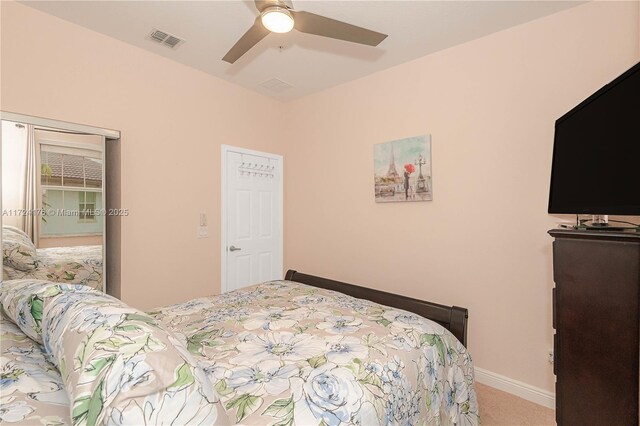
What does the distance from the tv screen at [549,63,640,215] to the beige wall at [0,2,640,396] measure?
24.2 inches

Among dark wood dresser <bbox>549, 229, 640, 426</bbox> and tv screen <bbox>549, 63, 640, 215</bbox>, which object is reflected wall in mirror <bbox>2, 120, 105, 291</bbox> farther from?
tv screen <bbox>549, 63, 640, 215</bbox>

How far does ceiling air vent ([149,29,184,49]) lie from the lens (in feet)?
8.44

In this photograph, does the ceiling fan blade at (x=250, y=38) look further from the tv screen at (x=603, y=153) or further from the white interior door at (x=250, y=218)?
the tv screen at (x=603, y=153)

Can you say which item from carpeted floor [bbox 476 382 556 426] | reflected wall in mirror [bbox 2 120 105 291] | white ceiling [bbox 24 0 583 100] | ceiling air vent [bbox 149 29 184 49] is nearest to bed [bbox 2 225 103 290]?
reflected wall in mirror [bbox 2 120 105 291]

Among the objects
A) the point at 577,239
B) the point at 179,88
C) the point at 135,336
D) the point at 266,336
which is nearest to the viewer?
the point at 135,336

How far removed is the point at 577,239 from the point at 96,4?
3.29 metres

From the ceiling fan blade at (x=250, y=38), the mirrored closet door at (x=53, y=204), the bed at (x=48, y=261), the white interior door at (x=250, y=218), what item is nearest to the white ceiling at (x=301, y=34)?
the ceiling fan blade at (x=250, y=38)

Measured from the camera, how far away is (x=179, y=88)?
309 cm

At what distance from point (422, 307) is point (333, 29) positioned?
1808 mm

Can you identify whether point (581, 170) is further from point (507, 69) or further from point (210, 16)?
point (210, 16)

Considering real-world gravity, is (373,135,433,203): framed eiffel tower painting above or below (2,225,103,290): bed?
above

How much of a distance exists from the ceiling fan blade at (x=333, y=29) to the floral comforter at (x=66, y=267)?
2.31 metres

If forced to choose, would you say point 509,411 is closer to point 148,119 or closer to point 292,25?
point 292,25

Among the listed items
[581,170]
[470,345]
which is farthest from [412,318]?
[470,345]
